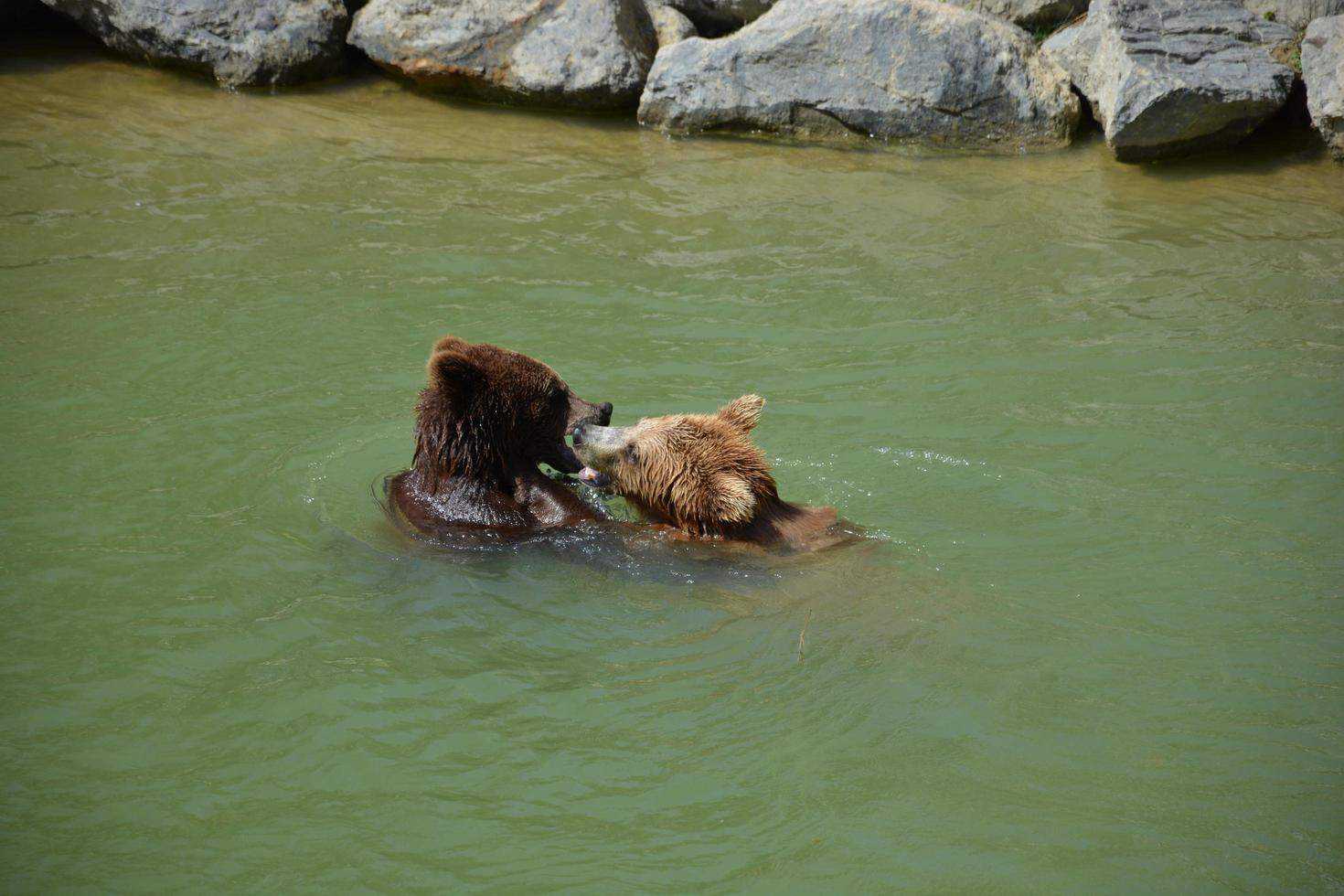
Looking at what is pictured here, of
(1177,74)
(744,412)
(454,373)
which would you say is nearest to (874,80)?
(1177,74)

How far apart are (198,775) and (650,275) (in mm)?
5999

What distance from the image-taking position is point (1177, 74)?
39.1 ft

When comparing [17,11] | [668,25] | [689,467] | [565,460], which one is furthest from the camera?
[17,11]

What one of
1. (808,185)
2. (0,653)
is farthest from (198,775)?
(808,185)

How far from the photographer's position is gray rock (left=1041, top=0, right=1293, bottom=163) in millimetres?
11945

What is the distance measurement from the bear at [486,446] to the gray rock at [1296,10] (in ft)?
34.2

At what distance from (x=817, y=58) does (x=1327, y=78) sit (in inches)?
201

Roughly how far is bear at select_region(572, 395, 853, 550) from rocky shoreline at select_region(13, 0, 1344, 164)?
288 inches

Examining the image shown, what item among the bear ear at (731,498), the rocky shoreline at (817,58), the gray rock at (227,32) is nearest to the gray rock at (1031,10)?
the rocky shoreline at (817,58)

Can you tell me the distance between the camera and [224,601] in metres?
5.84

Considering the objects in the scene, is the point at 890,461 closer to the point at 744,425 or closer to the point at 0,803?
the point at 744,425

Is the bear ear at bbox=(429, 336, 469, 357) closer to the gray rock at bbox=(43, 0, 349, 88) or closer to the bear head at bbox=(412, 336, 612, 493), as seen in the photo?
the bear head at bbox=(412, 336, 612, 493)

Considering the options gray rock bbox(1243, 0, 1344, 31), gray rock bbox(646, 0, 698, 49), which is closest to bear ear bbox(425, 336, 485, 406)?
gray rock bbox(646, 0, 698, 49)

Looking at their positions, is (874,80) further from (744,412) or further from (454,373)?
(454,373)
